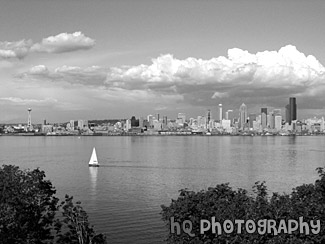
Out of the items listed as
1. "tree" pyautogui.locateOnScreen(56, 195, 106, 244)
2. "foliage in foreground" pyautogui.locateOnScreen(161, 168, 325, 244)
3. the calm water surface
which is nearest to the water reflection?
the calm water surface

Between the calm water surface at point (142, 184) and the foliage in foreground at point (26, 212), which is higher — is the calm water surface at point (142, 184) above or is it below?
below

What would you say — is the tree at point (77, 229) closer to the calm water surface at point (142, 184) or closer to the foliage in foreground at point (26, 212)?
the foliage in foreground at point (26, 212)

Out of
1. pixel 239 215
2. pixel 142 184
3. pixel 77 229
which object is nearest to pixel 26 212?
pixel 77 229

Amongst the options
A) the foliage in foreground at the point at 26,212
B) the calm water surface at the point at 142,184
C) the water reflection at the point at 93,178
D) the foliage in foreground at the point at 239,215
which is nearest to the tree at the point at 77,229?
the foliage in foreground at the point at 26,212

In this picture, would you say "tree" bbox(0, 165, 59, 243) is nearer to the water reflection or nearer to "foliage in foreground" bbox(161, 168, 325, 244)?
"foliage in foreground" bbox(161, 168, 325, 244)

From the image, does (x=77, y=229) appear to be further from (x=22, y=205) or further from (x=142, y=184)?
(x=142, y=184)

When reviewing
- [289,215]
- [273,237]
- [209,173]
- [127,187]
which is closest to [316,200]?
[289,215]

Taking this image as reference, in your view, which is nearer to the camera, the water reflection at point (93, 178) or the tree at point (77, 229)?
the tree at point (77, 229)

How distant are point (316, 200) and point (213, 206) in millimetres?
2601

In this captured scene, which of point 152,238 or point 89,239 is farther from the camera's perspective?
point 152,238

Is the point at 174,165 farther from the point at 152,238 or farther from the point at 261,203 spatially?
the point at 261,203

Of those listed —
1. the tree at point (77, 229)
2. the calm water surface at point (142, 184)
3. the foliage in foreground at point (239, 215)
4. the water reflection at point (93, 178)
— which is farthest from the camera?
the water reflection at point (93, 178)

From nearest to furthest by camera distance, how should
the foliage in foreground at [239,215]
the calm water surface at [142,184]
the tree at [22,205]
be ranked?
the foliage in foreground at [239,215], the tree at [22,205], the calm water surface at [142,184]

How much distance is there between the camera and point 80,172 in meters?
38.5
